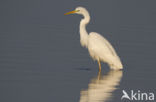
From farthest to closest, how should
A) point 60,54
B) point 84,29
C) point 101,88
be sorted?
point 60,54 → point 84,29 → point 101,88

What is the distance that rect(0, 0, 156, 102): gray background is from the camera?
41.3ft

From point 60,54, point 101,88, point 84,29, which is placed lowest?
point 101,88

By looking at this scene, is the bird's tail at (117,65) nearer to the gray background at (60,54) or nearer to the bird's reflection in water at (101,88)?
the gray background at (60,54)

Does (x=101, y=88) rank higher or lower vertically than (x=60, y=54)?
lower

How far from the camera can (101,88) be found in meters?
12.9

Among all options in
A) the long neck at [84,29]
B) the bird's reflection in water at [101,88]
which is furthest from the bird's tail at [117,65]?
the long neck at [84,29]

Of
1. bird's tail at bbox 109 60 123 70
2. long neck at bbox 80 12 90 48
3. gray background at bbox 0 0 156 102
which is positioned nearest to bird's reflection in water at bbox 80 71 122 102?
gray background at bbox 0 0 156 102

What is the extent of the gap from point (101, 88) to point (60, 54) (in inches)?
178

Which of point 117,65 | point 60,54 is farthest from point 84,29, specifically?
point 117,65

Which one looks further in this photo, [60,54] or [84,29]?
[60,54]

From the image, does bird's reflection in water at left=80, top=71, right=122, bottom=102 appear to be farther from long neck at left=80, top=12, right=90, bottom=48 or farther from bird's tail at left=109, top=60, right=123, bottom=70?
long neck at left=80, top=12, right=90, bottom=48

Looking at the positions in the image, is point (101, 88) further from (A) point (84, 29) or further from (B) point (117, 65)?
(A) point (84, 29)

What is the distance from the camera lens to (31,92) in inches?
478

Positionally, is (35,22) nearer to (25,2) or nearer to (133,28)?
(133,28)
